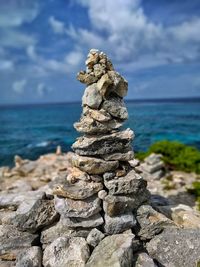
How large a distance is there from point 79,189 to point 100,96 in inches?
94.1

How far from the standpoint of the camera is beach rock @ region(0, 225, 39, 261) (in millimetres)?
8875

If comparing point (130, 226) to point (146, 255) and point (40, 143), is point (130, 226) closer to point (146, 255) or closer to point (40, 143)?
point (146, 255)

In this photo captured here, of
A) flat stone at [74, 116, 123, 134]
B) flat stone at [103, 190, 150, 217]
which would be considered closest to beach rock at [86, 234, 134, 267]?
flat stone at [103, 190, 150, 217]

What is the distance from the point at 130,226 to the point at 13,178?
41.4ft

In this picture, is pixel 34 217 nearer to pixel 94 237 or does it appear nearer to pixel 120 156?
pixel 94 237

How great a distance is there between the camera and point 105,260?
25.2ft

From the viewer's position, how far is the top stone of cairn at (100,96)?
9.23 meters

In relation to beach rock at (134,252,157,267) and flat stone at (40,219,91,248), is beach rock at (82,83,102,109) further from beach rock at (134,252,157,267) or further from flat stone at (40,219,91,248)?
beach rock at (134,252,157,267)

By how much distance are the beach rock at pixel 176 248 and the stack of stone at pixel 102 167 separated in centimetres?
79

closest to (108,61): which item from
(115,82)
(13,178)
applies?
(115,82)

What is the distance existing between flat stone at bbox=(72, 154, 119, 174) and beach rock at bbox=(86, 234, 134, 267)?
1.65 metres

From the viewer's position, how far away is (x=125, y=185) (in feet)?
29.9

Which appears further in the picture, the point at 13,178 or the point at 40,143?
the point at 40,143

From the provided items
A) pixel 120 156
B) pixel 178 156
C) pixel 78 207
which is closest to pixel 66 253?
pixel 78 207
